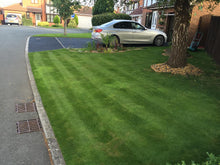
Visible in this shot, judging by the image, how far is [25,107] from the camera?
526 cm

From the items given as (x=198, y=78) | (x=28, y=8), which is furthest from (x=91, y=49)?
(x=28, y=8)

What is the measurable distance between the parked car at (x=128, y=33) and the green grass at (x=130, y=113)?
18.2ft

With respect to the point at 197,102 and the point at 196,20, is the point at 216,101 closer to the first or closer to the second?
the point at 197,102

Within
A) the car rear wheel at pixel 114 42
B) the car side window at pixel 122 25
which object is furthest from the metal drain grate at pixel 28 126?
the car side window at pixel 122 25

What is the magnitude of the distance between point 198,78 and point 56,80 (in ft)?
17.1

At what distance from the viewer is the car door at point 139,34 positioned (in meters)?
14.0

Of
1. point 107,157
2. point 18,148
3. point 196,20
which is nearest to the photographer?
point 107,157

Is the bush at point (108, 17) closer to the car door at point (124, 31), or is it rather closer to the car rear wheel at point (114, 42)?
the car door at point (124, 31)

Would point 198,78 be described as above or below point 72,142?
above

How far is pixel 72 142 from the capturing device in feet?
12.1

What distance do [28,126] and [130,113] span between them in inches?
92.0

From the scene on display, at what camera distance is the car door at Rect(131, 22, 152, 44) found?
45.8 feet

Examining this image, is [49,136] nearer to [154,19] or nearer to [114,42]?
[114,42]

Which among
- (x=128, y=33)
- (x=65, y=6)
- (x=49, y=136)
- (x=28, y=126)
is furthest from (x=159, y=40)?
(x=49, y=136)
